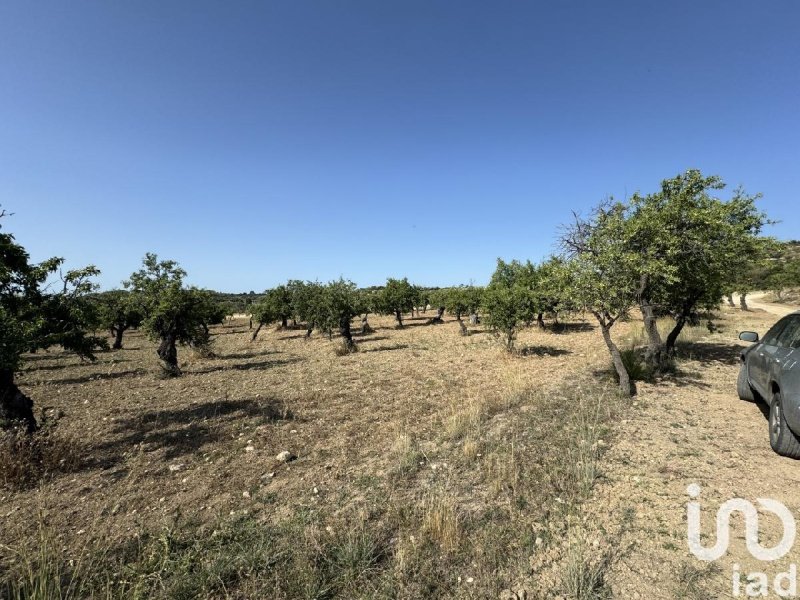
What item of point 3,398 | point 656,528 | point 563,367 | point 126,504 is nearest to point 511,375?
point 563,367

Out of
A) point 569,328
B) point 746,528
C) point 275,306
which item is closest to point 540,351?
point 569,328

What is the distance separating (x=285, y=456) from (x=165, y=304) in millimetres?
12383

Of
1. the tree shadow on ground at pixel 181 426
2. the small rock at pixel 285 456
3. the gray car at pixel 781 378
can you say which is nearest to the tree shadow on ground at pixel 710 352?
Answer: the gray car at pixel 781 378

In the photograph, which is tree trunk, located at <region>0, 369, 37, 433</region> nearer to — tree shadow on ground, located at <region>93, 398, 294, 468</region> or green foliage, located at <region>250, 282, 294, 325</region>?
tree shadow on ground, located at <region>93, 398, 294, 468</region>

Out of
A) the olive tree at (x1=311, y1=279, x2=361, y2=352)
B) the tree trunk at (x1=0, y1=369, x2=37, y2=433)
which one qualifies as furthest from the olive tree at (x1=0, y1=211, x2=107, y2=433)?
the olive tree at (x1=311, y1=279, x2=361, y2=352)

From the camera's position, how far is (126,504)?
5.64m

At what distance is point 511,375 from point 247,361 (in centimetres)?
1540

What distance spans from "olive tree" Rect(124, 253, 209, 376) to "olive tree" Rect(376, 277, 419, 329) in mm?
26033

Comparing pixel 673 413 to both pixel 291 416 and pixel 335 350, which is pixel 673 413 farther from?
pixel 335 350

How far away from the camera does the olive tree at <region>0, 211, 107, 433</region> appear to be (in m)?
6.87

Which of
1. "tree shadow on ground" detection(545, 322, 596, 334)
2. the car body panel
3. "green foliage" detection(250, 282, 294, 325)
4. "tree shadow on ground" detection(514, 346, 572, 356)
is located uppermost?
"green foliage" detection(250, 282, 294, 325)

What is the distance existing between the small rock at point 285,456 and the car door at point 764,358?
8.91 meters

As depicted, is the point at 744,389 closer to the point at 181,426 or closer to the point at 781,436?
the point at 781,436

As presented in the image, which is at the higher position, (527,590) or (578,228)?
(578,228)
